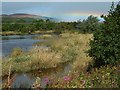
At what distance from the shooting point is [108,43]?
534 inches

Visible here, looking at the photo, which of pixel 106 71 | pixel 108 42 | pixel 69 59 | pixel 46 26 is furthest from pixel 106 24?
pixel 46 26

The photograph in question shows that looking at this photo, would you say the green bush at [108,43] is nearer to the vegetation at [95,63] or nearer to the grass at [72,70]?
Result: the vegetation at [95,63]

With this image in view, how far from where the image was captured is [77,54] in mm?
22469

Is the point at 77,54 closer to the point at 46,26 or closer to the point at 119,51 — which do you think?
the point at 119,51

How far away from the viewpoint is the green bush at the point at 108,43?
13344mm

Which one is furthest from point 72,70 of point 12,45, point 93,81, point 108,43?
point 12,45

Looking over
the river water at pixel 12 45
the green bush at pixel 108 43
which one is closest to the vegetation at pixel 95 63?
the green bush at pixel 108 43

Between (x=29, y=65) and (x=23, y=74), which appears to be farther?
(x=29, y=65)

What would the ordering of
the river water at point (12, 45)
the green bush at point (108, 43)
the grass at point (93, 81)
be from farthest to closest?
the river water at point (12, 45) → the green bush at point (108, 43) → the grass at point (93, 81)

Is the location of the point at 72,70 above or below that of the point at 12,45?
above

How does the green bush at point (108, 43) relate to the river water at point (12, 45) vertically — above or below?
above

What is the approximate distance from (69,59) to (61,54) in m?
0.79

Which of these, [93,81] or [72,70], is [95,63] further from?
[93,81]

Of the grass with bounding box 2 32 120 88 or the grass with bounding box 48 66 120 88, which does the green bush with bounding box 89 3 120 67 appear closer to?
the grass with bounding box 2 32 120 88
